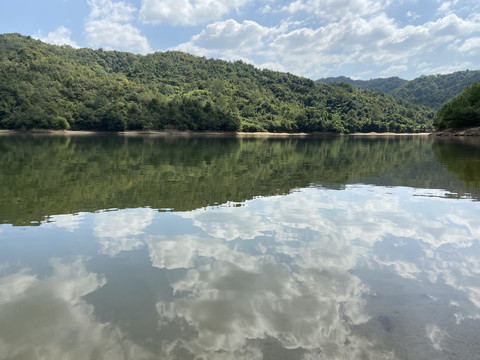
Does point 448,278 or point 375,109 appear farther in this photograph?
point 375,109

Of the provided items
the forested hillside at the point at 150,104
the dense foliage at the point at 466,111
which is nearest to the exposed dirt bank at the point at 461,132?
the dense foliage at the point at 466,111

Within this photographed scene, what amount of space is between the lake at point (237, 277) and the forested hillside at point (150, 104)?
109372 mm

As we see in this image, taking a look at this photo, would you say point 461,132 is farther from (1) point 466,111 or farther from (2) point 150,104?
(2) point 150,104

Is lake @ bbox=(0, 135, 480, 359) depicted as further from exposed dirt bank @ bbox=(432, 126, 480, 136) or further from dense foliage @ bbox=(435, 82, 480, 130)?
dense foliage @ bbox=(435, 82, 480, 130)

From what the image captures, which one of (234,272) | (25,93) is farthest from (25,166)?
(25,93)

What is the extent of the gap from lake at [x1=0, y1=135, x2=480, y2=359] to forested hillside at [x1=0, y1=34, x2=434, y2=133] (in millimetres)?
109372

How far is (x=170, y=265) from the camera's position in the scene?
753 cm

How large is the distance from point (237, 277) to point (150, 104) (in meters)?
126

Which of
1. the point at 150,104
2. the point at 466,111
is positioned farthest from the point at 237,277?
the point at 150,104

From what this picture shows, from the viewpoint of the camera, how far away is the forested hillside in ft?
376

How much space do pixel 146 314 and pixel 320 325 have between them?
280 cm

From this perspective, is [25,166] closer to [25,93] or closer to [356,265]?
[356,265]

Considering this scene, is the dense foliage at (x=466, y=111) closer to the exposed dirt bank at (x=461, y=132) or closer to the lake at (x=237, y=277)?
the exposed dirt bank at (x=461, y=132)

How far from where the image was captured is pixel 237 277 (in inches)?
271
